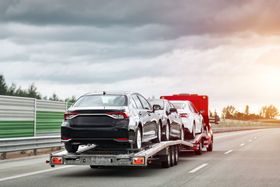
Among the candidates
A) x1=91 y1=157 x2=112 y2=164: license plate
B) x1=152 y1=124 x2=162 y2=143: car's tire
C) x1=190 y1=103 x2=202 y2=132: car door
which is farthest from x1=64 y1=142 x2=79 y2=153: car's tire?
x1=190 y1=103 x2=202 y2=132: car door

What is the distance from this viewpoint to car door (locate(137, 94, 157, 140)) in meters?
14.4

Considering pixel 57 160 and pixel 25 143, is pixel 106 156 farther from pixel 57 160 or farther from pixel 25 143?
pixel 25 143

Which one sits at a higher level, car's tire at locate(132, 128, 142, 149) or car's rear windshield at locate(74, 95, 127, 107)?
car's rear windshield at locate(74, 95, 127, 107)

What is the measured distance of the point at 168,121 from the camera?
1709cm


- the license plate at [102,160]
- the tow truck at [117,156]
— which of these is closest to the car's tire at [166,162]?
the tow truck at [117,156]

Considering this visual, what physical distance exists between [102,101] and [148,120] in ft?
5.03

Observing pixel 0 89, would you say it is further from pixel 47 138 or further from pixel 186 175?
pixel 186 175

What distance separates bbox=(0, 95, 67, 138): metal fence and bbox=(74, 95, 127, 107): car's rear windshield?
7538 mm

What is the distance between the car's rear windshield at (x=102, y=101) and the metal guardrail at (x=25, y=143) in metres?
4.94

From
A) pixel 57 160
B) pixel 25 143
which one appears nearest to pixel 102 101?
pixel 57 160

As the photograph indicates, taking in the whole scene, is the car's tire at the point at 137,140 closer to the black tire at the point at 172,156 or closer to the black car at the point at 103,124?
the black car at the point at 103,124

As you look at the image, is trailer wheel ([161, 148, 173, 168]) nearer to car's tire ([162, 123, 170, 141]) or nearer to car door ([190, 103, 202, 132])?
car's tire ([162, 123, 170, 141])

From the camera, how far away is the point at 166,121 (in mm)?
16781

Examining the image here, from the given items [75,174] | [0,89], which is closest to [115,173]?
[75,174]
